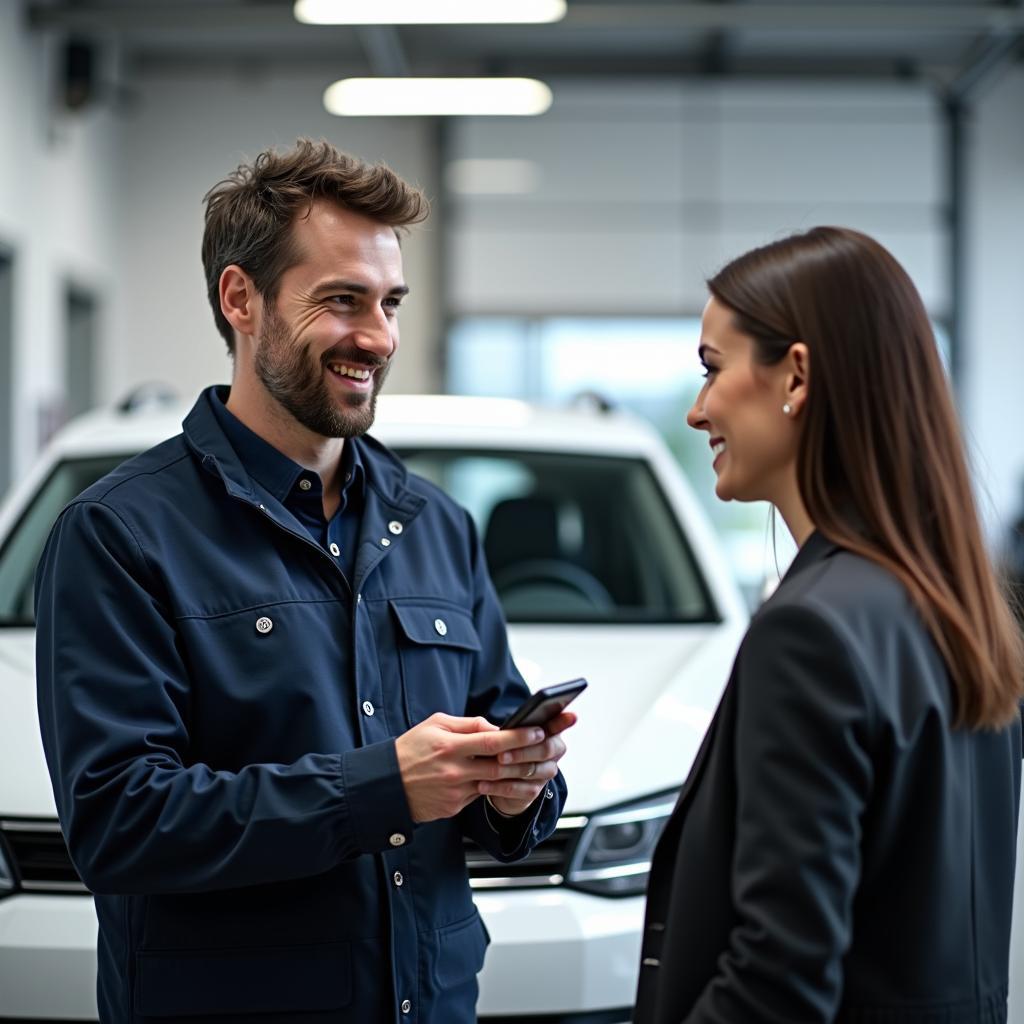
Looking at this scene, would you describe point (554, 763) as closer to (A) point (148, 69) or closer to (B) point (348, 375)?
(B) point (348, 375)

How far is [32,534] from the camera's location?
11.1ft

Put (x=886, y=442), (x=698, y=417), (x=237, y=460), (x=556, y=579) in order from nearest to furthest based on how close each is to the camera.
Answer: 1. (x=886, y=442)
2. (x=698, y=417)
3. (x=237, y=460)
4. (x=556, y=579)

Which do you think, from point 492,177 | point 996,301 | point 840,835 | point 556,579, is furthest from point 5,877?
point 996,301

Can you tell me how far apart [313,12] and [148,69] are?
11.5ft

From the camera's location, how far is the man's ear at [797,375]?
133 cm

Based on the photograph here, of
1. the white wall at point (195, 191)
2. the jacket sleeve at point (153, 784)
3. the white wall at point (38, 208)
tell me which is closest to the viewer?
the jacket sleeve at point (153, 784)

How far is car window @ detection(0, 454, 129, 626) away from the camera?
3.25 meters

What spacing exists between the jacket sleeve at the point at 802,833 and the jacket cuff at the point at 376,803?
46cm

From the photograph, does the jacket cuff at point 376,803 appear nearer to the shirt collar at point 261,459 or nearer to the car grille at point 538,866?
the shirt collar at point 261,459

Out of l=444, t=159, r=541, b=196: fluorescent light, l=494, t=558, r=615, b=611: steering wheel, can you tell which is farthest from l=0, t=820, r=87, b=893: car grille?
l=444, t=159, r=541, b=196: fluorescent light

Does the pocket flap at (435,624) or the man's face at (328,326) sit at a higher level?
the man's face at (328,326)

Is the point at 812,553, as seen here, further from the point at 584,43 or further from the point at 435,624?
the point at 584,43

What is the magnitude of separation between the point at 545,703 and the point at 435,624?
15.3 inches

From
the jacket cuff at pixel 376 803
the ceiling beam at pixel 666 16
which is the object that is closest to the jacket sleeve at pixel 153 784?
the jacket cuff at pixel 376 803
